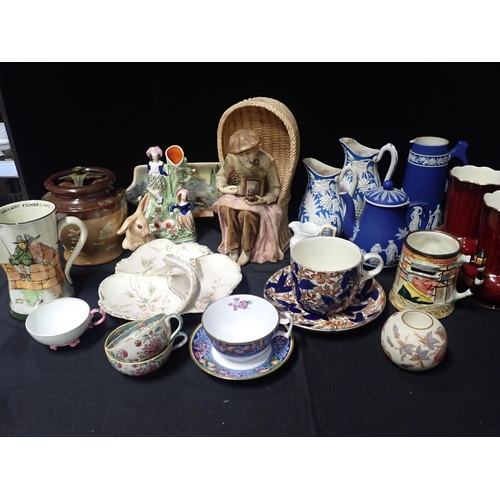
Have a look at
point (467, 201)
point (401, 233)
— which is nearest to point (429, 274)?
point (401, 233)

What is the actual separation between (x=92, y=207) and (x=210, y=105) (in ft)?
2.16

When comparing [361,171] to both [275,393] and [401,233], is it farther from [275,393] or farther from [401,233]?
[275,393]

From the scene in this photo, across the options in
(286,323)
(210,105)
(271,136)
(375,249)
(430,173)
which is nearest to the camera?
(286,323)

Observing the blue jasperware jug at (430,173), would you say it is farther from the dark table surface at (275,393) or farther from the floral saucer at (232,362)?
the floral saucer at (232,362)

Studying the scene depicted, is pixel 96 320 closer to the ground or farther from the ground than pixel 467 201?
closer to the ground

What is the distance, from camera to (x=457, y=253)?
48.4 inches

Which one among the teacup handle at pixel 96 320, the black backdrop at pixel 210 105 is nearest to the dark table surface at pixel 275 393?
the teacup handle at pixel 96 320

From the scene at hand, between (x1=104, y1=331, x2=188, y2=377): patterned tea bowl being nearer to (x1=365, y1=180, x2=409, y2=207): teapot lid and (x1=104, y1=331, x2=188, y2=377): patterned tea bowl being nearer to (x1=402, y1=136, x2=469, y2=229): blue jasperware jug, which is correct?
(x1=365, y1=180, x2=409, y2=207): teapot lid

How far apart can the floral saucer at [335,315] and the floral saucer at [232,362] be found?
82mm

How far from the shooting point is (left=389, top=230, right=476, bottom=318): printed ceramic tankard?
124 centimetres

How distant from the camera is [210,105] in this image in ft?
6.07

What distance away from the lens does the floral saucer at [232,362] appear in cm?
110

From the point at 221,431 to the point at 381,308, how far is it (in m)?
0.56

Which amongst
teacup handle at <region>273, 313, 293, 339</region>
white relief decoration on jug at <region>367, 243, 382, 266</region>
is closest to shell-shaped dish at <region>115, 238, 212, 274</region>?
teacup handle at <region>273, 313, 293, 339</region>
